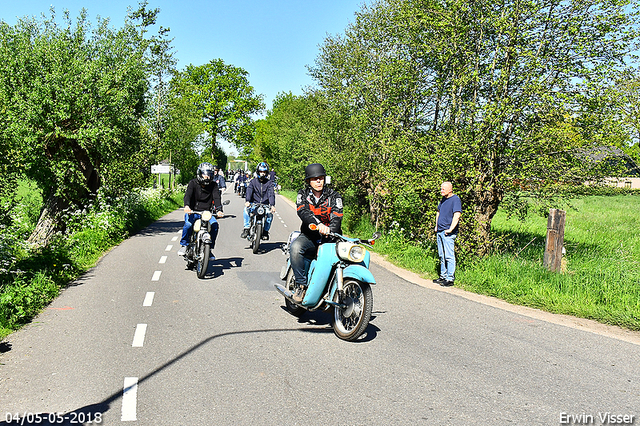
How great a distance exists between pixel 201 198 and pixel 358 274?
535cm

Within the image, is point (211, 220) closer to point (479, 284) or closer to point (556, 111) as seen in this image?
point (479, 284)

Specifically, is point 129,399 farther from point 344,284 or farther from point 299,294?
point 299,294

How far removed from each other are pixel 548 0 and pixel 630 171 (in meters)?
3.49

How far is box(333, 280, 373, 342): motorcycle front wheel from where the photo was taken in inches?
217

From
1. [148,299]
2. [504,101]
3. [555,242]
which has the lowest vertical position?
[148,299]

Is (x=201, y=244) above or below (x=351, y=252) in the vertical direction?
below

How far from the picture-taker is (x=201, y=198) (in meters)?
10.1

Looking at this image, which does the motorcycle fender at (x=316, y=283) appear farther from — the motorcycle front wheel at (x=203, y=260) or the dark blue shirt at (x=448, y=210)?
the dark blue shirt at (x=448, y=210)

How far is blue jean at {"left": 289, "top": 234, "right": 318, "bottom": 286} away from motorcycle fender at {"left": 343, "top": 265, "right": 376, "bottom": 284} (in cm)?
88

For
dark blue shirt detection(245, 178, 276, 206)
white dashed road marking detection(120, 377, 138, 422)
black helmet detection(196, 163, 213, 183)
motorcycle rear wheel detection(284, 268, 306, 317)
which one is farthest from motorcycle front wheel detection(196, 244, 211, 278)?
white dashed road marking detection(120, 377, 138, 422)

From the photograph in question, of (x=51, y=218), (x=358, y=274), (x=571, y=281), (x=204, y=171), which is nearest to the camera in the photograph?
(x=358, y=274)

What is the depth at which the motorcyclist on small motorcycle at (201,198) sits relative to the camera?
9906 mm

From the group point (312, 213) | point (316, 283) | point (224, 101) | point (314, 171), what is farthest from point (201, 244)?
point (224, 101)

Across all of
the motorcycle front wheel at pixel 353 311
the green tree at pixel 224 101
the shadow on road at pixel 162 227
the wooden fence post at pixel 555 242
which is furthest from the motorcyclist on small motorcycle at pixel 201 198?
the green tree at pixel 224 101
